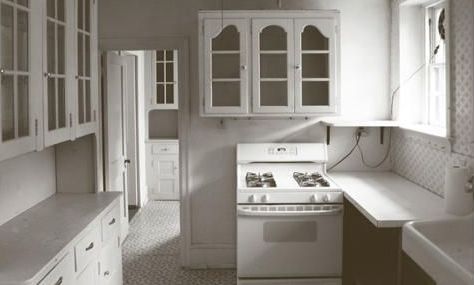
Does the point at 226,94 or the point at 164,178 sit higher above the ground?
the point at 226,94

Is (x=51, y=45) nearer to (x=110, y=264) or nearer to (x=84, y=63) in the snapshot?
(x=84, y=63)

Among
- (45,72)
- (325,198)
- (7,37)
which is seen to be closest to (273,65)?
(325,198)

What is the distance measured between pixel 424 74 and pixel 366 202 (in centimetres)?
136

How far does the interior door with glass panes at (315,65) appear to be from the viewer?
4.16 meters

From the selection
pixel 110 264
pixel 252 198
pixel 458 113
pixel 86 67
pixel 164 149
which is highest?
pixel 86 67

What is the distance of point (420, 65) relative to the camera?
4.25 m

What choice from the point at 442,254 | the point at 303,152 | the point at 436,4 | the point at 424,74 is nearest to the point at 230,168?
the point at 303,152

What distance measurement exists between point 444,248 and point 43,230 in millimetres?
1942

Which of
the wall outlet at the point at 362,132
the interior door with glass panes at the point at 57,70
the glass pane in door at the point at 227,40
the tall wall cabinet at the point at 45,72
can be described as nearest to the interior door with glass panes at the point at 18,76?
the tall wall cabinet at the point at 45,72

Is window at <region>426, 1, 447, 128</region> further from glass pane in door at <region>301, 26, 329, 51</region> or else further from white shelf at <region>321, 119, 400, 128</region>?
glass pane in door at <region>301, 26, 329, 51</region>

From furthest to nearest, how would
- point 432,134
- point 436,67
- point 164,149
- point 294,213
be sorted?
point 164,149
point 436,67
point 294,213
point 432,134

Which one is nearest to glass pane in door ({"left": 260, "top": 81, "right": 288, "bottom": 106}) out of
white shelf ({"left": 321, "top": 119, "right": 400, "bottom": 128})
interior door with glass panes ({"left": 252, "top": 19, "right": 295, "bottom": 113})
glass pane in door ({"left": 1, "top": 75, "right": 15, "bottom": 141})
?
interior door with glass panes ({"left": 252, "top": 19, "right": 295, "bottom": 113})

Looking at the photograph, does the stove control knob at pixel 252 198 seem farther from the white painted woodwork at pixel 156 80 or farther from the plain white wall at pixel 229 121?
the white painted woodwork at pixel 156 80

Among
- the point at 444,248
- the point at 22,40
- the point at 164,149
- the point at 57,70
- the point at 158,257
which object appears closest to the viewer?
the point at 22,40
